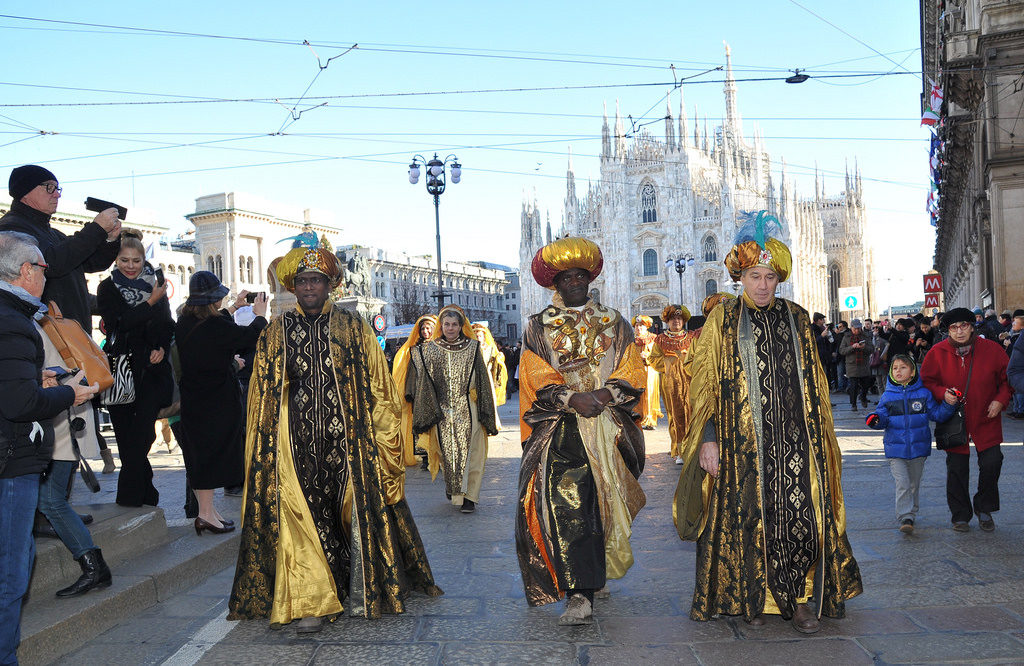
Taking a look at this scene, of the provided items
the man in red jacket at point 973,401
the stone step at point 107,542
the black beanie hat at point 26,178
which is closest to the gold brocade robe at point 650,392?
the man in red jacket at point 973,401

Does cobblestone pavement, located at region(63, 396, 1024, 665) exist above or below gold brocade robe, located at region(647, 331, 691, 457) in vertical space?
below

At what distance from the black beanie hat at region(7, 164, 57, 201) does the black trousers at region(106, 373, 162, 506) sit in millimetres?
1332

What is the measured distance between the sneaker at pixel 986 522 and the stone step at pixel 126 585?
4.89 metres

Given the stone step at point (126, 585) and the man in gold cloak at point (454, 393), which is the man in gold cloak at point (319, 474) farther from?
the man in gold cloak at point (454, 393)

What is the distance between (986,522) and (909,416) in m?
0.82

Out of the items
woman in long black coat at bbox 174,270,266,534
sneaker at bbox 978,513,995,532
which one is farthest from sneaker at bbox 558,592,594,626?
sneaker at bbox 978,513,995,532

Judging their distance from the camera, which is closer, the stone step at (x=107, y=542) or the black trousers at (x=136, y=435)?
the stone step at (x=107, y=542)

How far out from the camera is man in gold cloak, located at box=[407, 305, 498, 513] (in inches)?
309

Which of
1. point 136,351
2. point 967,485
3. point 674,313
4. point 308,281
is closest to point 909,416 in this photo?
point 967,485

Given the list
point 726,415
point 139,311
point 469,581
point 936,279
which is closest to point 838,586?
point 726,415

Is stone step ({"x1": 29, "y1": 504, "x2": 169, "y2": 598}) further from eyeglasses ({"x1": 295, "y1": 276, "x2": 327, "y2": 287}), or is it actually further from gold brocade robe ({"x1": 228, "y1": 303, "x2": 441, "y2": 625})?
eyeglasses ({"x1": 295, "y1": 276, "x2": 327, "y2": 287})

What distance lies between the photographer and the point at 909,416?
6.21m

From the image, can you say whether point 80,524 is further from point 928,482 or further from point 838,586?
point 928,482

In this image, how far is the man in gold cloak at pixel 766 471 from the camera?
4.02 m
